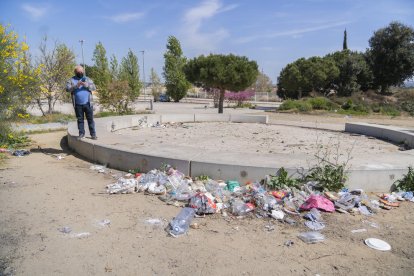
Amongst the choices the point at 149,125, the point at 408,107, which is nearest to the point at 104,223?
the point at 149,125

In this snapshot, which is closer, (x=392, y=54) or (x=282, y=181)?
(x=282, y=181)

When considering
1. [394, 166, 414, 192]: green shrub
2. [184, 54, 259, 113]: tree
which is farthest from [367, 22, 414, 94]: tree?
[394, 166, 414, 192]: green shrub

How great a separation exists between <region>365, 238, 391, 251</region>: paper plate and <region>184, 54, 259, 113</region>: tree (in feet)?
47.8

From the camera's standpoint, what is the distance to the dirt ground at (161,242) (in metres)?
2.99

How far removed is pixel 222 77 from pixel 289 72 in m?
13.7

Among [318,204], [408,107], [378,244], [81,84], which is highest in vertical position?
[81,84]

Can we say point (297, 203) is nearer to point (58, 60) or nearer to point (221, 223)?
point (221, 223)

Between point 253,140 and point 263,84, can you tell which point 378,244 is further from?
A: point 263,84

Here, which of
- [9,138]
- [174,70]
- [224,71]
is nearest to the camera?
[9,138]

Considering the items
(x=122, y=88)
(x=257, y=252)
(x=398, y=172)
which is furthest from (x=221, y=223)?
(x=122, y=88)

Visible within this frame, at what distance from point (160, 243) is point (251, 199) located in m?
1.52

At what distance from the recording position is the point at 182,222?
12.5 ft

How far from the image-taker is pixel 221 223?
397 cm

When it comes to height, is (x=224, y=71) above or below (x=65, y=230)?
above
